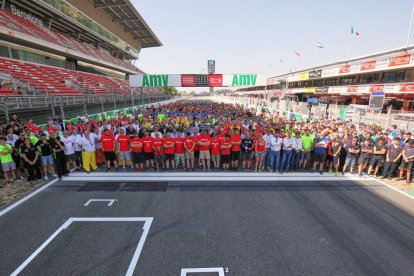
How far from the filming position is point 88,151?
26.3ft

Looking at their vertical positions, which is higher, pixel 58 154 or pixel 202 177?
pixel 58 154

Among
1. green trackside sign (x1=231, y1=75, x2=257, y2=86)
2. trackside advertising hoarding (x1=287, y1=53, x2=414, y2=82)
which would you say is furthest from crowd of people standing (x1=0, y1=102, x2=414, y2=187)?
trackside advertising hoarding (x1=287, y1=53, x2=414, y2=82)

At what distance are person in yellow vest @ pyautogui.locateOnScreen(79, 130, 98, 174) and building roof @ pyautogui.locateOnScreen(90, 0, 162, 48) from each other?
34295 mm

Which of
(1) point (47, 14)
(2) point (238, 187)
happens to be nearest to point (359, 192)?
(2) point (238, 187)

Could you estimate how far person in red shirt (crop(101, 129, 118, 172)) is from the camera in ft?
26.5

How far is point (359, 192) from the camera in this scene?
22.7 feet

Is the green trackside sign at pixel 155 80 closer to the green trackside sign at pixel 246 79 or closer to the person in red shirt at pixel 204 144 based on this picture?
the green trackside sign at pixel 246 79

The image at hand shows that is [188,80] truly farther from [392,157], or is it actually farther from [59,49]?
[59,49]

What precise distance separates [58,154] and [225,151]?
19.4 feet

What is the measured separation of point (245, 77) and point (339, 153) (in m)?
11.6

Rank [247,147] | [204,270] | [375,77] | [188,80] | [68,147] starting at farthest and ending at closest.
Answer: [375,77] < [188,80] < [247,147] < [68,147] < [204,270]

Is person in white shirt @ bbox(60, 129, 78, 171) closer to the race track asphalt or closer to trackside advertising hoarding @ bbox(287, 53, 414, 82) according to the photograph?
the race track asphalt

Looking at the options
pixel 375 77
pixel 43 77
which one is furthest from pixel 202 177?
pixel 375 77

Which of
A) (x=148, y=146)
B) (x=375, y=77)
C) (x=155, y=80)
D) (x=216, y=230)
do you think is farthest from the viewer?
(x=375, y=77)
